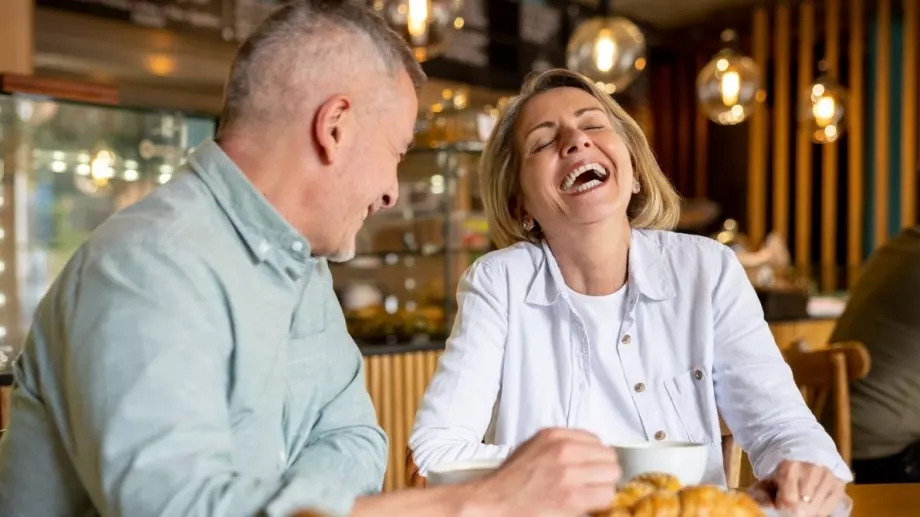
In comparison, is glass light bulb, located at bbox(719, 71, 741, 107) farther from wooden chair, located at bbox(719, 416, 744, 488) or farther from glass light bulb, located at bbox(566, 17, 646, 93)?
wooden chair, located at bbox(719, 416, 744, 488)

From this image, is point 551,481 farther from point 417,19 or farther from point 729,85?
point 729,85

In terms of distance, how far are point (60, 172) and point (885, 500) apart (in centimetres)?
275

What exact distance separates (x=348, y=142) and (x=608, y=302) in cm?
90

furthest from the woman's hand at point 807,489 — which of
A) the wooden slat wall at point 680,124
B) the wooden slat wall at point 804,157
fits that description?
the wooden slat wall at point 680,124

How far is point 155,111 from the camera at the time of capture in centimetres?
330

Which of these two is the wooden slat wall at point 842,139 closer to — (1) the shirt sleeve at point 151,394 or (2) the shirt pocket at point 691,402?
(2) the shirt pocket at point 691,402

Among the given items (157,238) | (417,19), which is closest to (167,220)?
(157,238)

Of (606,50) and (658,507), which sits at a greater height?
(606,50)

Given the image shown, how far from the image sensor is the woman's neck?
1900 mm

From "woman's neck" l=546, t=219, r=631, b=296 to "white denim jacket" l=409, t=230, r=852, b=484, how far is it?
3 centimetres

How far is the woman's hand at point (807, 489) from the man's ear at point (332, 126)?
749 millimetres

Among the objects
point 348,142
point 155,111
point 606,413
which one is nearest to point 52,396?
point 348,142

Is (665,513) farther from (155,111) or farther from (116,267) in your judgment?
(155,111)

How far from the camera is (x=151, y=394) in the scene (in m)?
0.86
